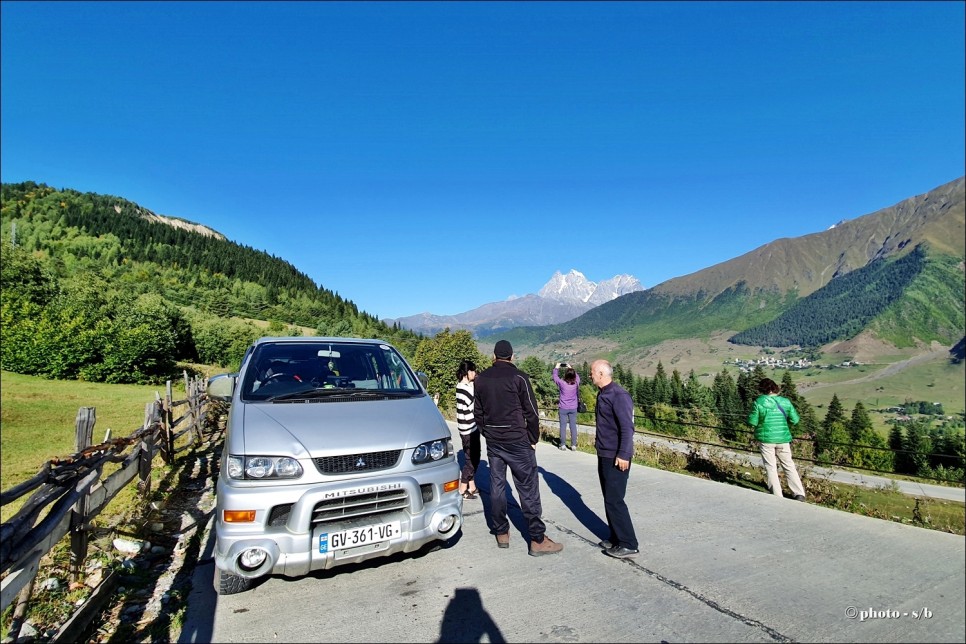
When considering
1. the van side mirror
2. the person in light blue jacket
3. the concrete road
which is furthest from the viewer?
the person in light blue jacket

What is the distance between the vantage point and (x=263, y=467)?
3354mm

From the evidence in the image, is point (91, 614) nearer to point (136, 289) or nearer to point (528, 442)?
point (528, 442)

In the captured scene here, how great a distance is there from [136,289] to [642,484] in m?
87.4

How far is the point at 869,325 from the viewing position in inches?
6447

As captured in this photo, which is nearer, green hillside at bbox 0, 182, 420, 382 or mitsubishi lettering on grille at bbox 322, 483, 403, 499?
A: mitsubishi lettering on grille at bbox 322, 483, 403, 499

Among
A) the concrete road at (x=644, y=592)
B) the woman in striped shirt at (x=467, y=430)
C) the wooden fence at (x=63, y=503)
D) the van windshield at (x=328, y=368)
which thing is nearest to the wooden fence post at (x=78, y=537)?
the wooden fence at (x=63, y=503)

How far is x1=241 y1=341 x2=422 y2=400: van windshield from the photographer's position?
4652 millimetres

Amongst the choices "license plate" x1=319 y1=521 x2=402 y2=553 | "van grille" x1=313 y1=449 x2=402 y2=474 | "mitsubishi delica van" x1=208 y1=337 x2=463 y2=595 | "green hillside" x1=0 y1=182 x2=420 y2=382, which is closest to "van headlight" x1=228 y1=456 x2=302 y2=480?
"mitsubishi delica van" x1=208 y1=337 x2=463 y2=595

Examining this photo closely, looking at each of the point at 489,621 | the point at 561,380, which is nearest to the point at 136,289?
the point at 561,380

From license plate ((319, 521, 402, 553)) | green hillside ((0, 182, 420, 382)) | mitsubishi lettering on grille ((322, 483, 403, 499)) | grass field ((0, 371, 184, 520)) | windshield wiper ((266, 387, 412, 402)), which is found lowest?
grass field ((0, 371, 184, 520))

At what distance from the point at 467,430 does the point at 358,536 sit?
314cm

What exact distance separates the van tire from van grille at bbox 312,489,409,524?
0.87 metres

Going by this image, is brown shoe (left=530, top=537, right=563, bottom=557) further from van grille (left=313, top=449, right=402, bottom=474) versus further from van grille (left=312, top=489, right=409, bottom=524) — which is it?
van grille (left=313, top=449, right=402, bottom=474)

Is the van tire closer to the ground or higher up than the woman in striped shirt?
closer to the ground
